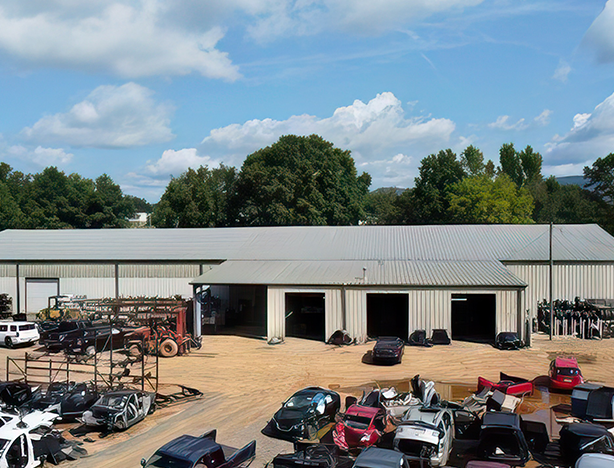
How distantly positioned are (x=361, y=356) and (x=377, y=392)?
9.27 m

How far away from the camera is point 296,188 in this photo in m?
68.7

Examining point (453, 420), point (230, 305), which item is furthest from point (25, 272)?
point (453, 420)

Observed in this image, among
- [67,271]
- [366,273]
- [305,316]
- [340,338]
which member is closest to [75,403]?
[340,338]

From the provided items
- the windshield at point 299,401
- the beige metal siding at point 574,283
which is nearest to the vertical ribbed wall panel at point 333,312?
the windshield at point 299,401

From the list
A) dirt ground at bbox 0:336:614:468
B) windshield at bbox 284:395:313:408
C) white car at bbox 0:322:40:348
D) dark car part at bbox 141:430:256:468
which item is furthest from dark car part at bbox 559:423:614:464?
white car at bbox 0:322:40:348

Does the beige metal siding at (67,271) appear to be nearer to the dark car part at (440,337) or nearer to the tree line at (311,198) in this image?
the dark car part at (440,337)

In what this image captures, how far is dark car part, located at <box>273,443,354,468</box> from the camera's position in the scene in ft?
38.8

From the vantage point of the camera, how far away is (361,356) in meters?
26.7

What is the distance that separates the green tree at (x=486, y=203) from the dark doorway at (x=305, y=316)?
4288 centimetres

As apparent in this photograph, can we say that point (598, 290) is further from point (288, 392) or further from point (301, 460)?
point (301, 460)

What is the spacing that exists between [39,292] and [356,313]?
90.3 feet

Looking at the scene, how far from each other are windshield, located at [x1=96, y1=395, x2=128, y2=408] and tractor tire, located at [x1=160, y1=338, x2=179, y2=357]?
10.1 metres

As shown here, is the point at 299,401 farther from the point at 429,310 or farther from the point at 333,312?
the point at 429,310

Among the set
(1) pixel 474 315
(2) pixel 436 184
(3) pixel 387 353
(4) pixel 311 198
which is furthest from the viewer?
(2) pixel 436 184
